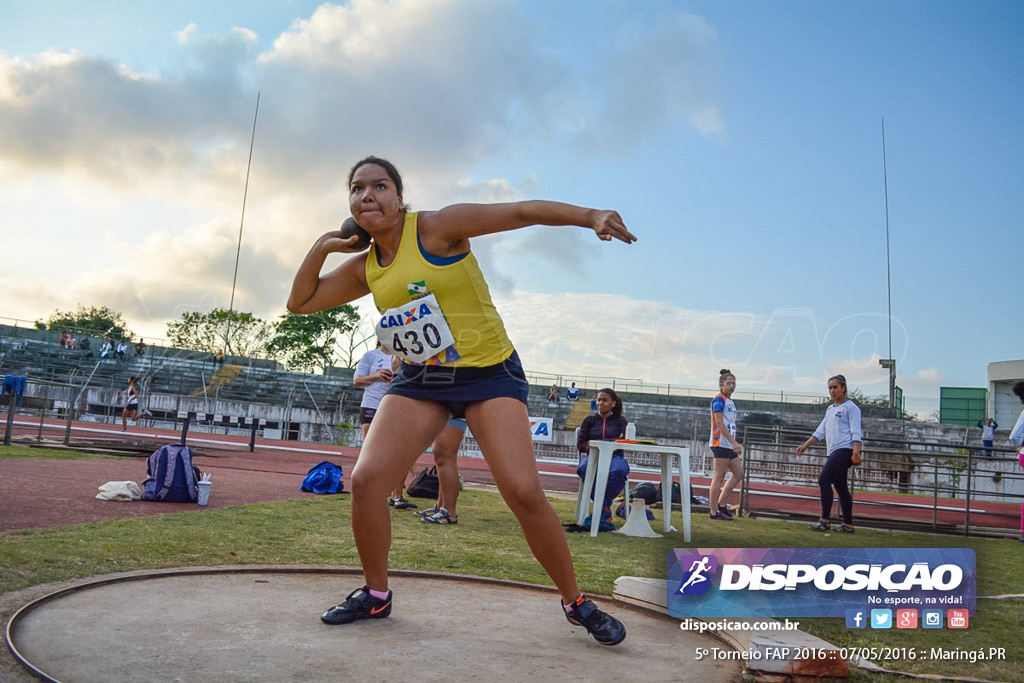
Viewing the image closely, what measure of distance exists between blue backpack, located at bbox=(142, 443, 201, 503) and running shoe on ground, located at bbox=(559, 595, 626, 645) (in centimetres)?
548

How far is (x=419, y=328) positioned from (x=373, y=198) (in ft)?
2.07

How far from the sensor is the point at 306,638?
294 cm

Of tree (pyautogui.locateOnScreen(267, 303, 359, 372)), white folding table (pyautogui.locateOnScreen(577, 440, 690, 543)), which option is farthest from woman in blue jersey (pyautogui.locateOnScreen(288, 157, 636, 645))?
tree (pyautogui.locateOnScreen(267, 303, 359, 372))

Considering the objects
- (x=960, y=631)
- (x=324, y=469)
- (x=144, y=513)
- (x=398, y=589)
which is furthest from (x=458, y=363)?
(x=324, y=469)

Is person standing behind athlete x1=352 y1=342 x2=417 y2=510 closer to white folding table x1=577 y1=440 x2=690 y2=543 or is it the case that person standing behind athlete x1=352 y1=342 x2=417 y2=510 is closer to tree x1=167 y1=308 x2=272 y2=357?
white folding table x1=577 y1=440 x2=690 y2=543

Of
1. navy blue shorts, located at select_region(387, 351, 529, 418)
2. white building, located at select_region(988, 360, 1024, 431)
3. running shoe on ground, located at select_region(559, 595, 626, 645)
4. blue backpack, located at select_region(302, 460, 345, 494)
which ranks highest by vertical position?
white building, located at select_region(988, 360, 1024, 431)

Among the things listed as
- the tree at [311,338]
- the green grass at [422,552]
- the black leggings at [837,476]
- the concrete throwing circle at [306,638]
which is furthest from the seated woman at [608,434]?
the tree at [311,338]

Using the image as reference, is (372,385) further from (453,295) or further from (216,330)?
(216,330)

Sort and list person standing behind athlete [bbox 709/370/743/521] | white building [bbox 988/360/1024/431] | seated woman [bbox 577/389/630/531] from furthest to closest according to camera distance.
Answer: white building [bbox 988/360/1024/431] < person standing behind athlete [bbox 709/370/743/521] < seated woman [bbox 577/389/630/531]

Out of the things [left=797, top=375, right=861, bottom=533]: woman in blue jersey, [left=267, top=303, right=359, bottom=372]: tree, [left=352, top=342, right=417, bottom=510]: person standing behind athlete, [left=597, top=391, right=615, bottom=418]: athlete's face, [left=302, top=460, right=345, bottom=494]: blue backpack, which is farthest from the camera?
[left=267, top=303, right=359, bottom=372]: tree

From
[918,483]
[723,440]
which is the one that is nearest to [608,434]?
[723,440]

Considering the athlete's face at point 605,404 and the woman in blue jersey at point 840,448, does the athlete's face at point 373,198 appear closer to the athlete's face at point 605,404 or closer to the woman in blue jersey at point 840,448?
the athlete's face at point 605,404

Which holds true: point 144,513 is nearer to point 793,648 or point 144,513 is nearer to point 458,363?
point 458,363

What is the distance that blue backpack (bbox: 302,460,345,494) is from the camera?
9.40 meters
